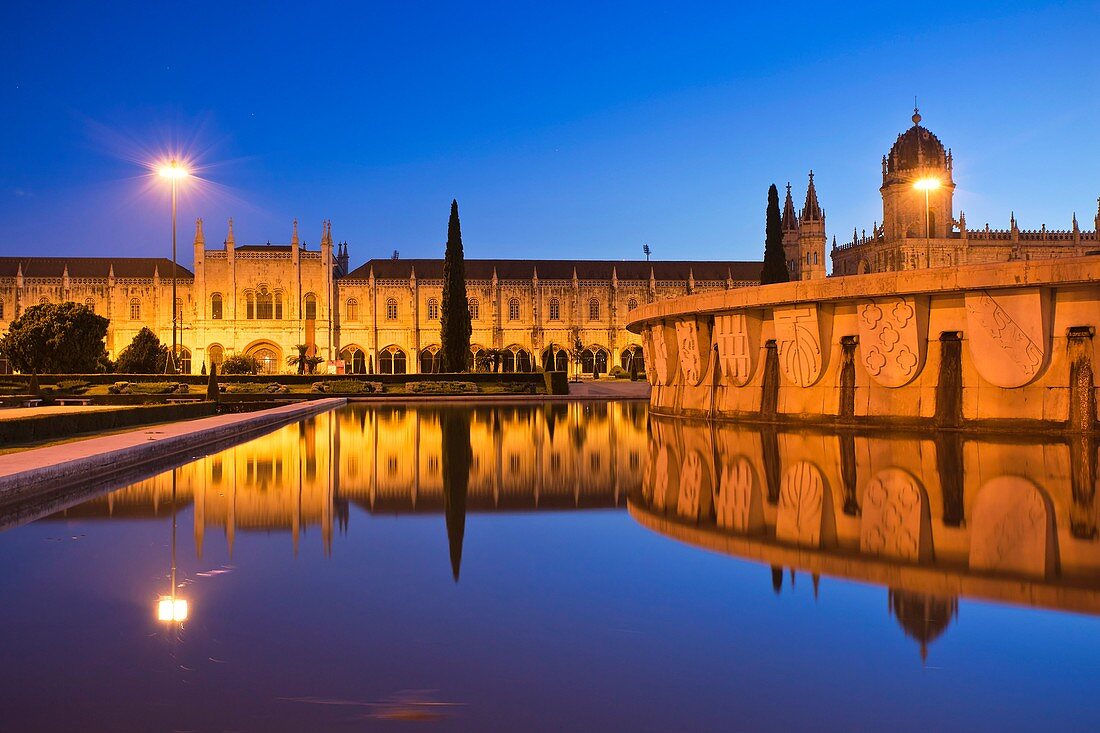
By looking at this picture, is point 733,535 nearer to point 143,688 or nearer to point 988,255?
point 143,688

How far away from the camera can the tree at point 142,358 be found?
4375 centimetres

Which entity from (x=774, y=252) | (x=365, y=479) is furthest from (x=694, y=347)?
(x=774, y=252)

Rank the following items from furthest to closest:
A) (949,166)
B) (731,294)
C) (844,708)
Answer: (949,166), (731,294), (844,708)

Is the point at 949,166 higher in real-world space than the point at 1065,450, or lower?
higher

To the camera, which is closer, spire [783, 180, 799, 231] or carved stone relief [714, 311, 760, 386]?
carved stone relief [714, 311, 760, 386]

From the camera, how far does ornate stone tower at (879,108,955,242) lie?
2446 inches

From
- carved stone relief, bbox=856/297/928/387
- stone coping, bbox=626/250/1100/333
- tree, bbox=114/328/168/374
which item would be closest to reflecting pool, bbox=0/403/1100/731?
stone coping, bbox=626/250/1100/333

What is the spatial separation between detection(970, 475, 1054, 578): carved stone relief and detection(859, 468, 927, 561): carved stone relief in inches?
14.4

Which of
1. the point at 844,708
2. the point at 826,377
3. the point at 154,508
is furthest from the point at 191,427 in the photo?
the point at 844,708

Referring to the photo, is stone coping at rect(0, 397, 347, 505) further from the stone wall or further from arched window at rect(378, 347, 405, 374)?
arched window at rect(378, 347, 405, 374)

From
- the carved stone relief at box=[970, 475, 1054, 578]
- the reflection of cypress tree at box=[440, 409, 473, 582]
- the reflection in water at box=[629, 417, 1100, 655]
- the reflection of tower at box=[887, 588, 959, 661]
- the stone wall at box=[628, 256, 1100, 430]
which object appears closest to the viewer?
the reflection of tower at box=[887, 588, 959, 661]

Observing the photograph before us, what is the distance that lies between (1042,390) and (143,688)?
12.5 meters

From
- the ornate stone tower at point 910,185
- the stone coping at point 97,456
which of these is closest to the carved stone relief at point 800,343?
the stone coping at point 97,456

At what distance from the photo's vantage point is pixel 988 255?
211ft
